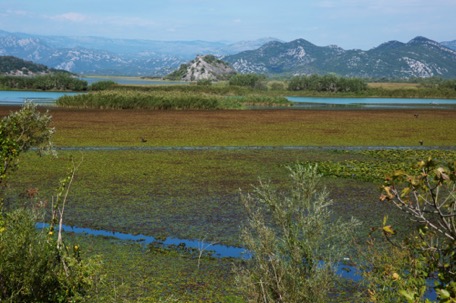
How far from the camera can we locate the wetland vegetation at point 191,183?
1164cm

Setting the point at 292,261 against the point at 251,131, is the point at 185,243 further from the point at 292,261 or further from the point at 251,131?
the point at 251,131

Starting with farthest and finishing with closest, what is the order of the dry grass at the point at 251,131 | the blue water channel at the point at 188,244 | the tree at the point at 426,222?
the dry grass at the point at 251,131
the blue water channel at the point at 188,244
the tree at the point at 426,222

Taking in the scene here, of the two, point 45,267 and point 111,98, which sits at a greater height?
point 45,267

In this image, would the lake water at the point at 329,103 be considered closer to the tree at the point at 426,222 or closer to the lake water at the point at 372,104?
the lake water at the point at 372,104

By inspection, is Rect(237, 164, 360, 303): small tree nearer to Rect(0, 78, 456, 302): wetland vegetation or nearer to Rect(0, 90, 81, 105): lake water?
Rect(0, 78, 456, 302): wetland vegetation

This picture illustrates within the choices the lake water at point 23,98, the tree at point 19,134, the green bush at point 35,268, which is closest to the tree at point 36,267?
the green bush at point 35,268

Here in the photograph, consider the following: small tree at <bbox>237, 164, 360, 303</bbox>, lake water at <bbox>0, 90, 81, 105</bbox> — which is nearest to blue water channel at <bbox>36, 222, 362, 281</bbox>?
small tree at <bbox>237, 164, 360, 303</bbox>

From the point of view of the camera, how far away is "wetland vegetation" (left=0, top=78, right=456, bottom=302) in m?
11.6

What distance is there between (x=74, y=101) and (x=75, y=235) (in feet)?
199

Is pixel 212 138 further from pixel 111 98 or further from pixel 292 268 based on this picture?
pixel 111 98

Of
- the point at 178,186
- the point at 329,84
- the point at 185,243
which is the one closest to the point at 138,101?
the point at 178,186

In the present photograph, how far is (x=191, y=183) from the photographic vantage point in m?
22.5

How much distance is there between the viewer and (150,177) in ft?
77.5

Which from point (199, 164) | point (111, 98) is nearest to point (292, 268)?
point (199, 164)
